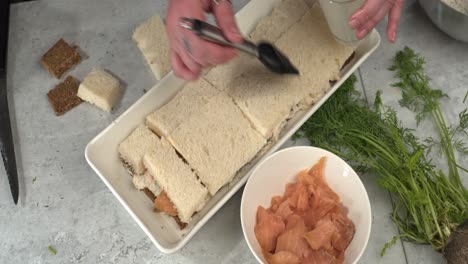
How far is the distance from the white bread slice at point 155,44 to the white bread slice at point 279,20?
35 centimetres

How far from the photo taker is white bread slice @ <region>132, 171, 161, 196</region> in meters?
1.56

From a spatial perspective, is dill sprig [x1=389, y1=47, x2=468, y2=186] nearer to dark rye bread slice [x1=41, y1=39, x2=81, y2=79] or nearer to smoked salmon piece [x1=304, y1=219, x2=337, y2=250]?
smoked salmon piece [x1=304, y1=219, x2=337, y2=250]

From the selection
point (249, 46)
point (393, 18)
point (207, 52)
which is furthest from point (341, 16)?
point (207, 52)

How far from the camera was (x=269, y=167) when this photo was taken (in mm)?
1530

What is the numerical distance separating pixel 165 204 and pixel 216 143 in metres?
Answer: 0.26

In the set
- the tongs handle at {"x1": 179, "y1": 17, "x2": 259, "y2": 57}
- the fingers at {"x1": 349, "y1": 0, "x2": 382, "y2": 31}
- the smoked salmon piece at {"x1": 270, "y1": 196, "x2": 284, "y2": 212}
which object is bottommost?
the smoked salmon piece at {"x1": 270, "y1": 196, "x2": 284, "y2": 212}

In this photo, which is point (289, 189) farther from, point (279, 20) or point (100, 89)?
point (100, 89)

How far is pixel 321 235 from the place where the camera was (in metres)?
1.39

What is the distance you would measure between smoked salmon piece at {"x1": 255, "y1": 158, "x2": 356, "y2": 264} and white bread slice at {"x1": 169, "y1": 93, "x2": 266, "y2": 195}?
0.16m

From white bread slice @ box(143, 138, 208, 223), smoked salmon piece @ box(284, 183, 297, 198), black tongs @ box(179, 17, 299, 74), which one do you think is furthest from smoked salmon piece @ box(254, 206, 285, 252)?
black tongs @ box(179, 17, 299, 74)

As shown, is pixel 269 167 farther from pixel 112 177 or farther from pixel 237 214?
pixel 112 177

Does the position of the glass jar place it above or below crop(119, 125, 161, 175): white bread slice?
above

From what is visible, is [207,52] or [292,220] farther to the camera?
[292,220]

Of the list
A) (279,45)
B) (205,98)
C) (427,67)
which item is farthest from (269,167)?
(427,67)
